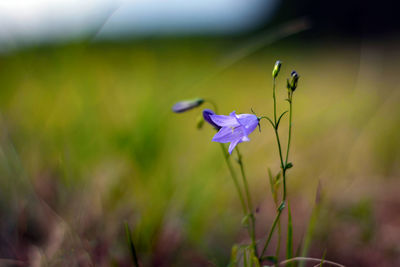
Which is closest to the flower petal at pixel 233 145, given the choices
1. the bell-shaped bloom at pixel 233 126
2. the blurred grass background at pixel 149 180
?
the bell-shaped bloom at pixel 233 126

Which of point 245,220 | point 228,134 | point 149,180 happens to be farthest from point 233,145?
point 149,180

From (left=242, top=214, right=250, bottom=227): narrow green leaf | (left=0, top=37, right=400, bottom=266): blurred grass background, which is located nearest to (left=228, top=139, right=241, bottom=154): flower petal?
(left=242, top=214, right=250, bottom=227): narrow green leaf

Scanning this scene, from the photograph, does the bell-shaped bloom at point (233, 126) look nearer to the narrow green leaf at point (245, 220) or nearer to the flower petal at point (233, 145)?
the flower petal at point (233, 145)

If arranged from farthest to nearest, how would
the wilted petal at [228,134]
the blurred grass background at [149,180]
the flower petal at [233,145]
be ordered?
the blurred grass background at [149,180] < the wilted petal at [228,134] < the flower petal at [233,145]

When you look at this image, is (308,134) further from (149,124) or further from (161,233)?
→ (161,233)

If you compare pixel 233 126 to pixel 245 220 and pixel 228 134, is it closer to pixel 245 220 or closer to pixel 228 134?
pixel 228 134
